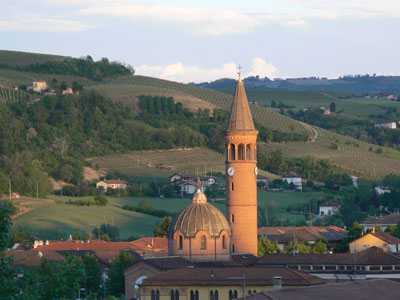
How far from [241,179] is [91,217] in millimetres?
41526

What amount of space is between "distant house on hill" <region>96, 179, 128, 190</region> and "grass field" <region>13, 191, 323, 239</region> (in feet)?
26.8

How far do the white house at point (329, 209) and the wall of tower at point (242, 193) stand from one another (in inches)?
2322

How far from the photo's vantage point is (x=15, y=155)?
163125 millimetres

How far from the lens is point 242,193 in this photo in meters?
96.6

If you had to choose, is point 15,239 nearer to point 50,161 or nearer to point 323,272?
point 323,272

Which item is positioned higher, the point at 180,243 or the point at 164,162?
the point at 180,243

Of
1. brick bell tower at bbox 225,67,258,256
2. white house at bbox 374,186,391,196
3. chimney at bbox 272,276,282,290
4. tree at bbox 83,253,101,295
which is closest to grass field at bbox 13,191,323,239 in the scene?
white house at bbox 374,186,391,196

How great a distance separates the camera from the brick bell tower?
9600cm

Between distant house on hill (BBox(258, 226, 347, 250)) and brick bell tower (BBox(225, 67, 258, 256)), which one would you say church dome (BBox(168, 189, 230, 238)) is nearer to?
brick bell tower (BBox(225, 67, 258, 256))

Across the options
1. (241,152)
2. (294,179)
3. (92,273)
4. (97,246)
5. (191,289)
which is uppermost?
(241,152)

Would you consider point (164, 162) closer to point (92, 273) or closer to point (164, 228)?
point (164, 228)

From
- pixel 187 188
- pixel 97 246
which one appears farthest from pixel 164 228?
pixel 187 188

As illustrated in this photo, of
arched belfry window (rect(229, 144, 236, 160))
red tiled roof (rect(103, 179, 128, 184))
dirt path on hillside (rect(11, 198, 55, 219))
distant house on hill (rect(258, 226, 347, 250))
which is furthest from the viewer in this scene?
red tiled roof (rect(103, 179, 128, 184))

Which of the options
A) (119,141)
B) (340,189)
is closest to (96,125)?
(119,141)
